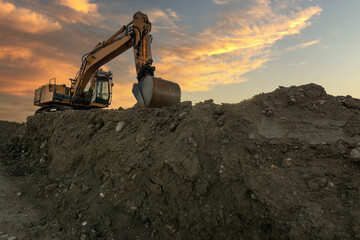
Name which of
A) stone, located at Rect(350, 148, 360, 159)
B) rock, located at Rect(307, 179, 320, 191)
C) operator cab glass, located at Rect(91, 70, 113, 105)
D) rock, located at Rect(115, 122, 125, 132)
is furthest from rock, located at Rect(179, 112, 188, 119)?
operator cab glass, located at Rect(91, 70, 113, 105)

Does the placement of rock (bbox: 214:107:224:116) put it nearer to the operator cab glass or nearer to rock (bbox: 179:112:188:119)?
rock (bbox: 179:112:188:119)

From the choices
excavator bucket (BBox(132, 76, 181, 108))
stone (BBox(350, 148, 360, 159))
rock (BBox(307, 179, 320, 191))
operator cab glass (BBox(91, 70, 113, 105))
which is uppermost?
operator cab glass (BBox(91, 70, 113, 105))

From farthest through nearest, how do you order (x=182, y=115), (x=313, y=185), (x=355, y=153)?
(x=182, y=115) → (x=355, y=153) → (x=313, y=185)

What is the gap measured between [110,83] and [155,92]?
747 cm

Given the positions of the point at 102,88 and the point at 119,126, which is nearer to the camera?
the point at 119,126

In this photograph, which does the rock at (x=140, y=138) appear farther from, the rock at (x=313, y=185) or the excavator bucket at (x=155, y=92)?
the rock at (x=313, y=185)

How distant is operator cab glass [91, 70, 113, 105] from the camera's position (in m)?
12.8

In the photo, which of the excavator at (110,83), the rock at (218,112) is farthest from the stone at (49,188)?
the rock at (218,112)

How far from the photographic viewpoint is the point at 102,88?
43.1 ft

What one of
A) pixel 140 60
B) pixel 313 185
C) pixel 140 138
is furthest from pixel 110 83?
pixel 313 185

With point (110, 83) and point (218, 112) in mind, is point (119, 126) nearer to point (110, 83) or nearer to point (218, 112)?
point (218, 112)

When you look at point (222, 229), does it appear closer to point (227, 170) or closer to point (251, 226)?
point (251, 226)

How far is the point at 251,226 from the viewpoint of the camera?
3.34 m

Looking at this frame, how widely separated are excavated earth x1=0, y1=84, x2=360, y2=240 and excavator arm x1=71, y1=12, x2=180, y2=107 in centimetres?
142
